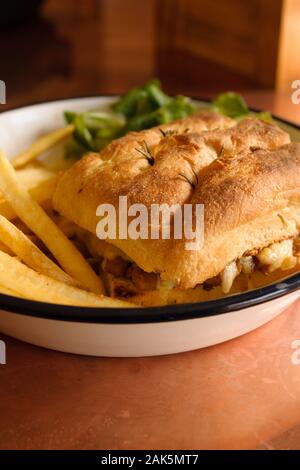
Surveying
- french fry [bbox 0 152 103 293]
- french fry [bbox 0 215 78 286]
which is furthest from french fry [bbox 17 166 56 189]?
french fry [bbox 0 215 78 286]

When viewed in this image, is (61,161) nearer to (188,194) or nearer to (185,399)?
(188,194)

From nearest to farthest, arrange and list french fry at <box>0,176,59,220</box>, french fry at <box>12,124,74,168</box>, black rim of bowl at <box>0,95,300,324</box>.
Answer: black rim of bowl at <box>0,95,300,324</box>, french fry at <box>0,176,59,220</box>, french fry at <box>12,124,74,168</box>

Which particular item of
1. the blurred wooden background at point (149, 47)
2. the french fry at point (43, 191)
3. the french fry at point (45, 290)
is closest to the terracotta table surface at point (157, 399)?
the french fry at point (45, 290)

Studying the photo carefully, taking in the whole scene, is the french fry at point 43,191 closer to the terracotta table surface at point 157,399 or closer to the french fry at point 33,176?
the french fry at point 33,176

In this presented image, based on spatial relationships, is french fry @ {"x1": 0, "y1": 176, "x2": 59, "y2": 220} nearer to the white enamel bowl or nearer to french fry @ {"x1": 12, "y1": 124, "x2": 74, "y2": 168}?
french fry @ {"x1": 12, "y1": 124, "x2": 74, "y2": 168}

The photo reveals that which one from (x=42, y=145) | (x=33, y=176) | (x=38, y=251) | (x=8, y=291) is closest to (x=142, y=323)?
(x=8, y=291)

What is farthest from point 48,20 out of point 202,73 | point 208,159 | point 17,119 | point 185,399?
point 185,399
